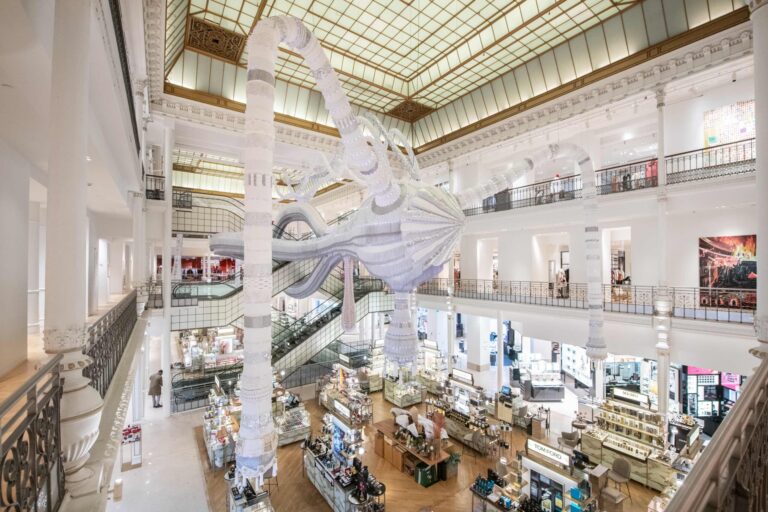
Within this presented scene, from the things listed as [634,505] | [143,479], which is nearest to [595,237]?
[634,505]

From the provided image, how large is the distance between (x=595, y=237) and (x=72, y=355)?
5149 mm

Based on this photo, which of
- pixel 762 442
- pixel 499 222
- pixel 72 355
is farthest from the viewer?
pixel 499 222

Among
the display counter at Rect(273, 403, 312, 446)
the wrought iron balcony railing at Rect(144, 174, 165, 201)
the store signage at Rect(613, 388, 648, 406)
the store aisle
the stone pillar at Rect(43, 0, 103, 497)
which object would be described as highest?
the wrought iron balcony railing at Rect(144, 174, 165, 201)

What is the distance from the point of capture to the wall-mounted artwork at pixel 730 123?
9.20 meters

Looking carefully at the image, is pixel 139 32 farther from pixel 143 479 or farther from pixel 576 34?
pixel 576 34

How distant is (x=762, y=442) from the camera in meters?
1.75

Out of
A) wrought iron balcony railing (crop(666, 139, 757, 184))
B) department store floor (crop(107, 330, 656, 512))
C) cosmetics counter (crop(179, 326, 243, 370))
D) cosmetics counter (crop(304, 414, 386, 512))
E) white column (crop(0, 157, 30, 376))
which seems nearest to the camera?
white column (crop(0, 157, 30, 376))

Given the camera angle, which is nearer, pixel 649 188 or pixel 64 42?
pixel 64 42

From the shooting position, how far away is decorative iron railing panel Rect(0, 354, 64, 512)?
149cm

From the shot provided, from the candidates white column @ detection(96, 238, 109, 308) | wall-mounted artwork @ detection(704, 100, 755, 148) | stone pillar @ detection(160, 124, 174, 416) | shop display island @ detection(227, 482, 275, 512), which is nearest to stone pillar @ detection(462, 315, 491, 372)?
wall-mounted artwork @ detection(704, 100, 755, 148)

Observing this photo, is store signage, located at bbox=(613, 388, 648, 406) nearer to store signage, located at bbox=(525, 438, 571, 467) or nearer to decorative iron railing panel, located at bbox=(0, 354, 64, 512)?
store signage, located at bbox=(525, 438, 571, 467)

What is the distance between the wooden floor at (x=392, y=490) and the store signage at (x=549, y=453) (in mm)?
1805

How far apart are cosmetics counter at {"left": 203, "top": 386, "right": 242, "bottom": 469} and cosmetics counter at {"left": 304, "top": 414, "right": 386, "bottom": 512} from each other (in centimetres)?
192

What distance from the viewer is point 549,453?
703 cm
